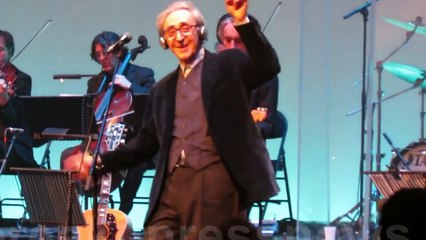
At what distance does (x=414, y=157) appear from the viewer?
623cm

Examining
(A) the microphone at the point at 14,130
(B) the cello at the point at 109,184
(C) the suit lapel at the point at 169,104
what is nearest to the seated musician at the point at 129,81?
(B) the cello at the point at 109,184

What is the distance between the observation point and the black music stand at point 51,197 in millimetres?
4258

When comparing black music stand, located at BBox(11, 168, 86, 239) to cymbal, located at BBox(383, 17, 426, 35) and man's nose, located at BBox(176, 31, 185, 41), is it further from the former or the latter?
cymbal, located at BBox(383, 17, 426, 35)

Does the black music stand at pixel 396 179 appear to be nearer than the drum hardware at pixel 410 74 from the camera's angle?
Yes

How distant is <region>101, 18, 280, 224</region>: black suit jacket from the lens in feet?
9.53

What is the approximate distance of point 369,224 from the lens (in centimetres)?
494

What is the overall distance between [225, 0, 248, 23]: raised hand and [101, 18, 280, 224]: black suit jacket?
0.04 metres

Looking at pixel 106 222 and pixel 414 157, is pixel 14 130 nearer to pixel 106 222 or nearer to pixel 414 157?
pixel 106 222

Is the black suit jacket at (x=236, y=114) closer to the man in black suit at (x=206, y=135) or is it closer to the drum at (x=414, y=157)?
the man in black suit at (x=206, y=135)

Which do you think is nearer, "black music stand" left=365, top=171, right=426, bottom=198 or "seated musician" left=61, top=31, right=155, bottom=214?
"black music stand" left=365, top=171, right=426, bottom=198

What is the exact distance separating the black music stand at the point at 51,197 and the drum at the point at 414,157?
2793 mm

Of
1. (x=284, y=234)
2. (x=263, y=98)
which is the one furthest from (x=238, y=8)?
(x=284, y=234)

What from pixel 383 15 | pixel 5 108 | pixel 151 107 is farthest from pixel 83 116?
pixel 383 15

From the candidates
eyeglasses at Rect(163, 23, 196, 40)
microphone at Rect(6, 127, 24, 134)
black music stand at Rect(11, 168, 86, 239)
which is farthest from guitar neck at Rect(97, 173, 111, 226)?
eyeglasses at Rect(163, 23, 196, 40)
